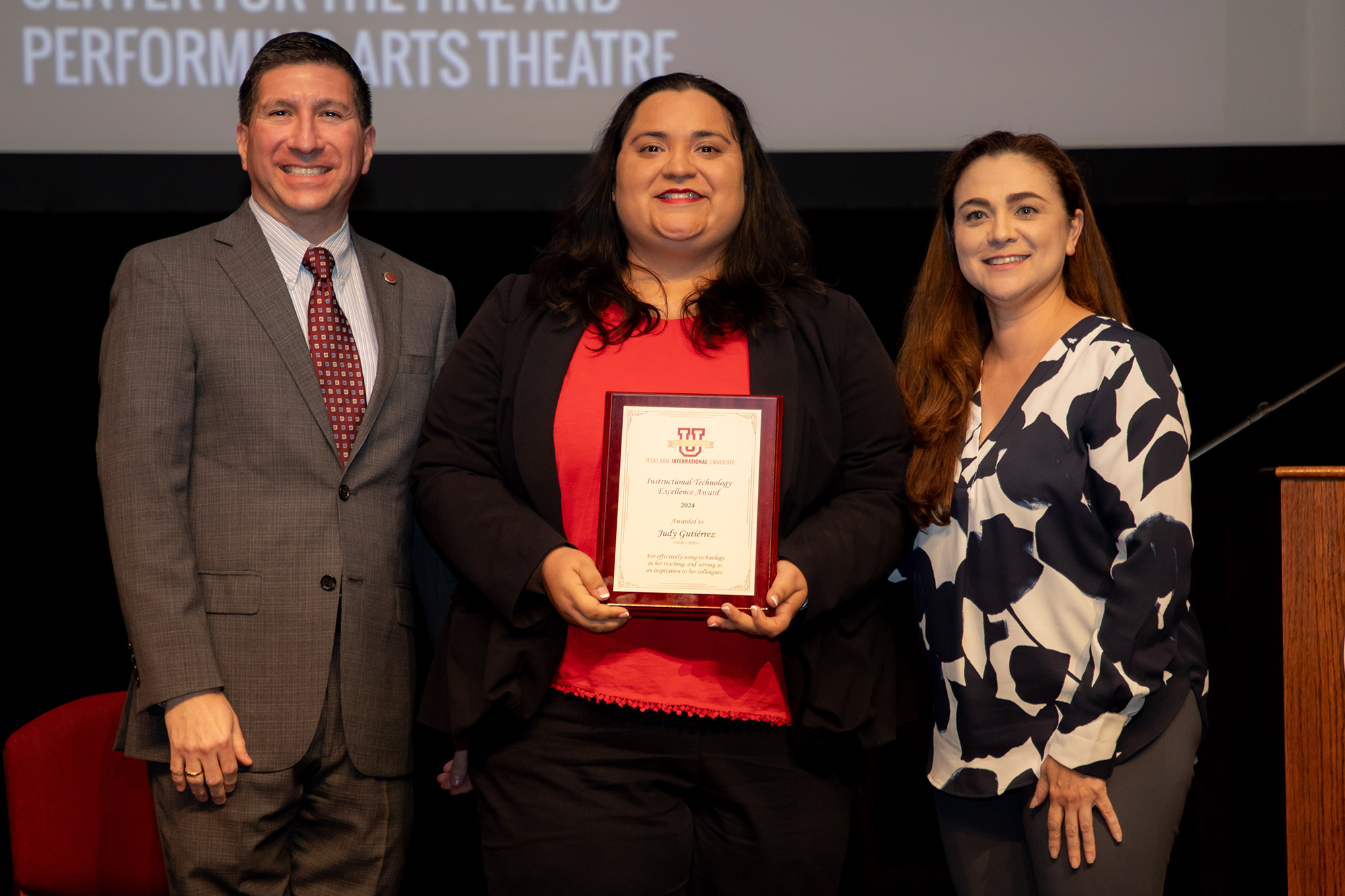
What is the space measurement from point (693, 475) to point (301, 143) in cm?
94

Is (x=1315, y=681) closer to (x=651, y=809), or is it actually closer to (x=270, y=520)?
(x=651, y=809)

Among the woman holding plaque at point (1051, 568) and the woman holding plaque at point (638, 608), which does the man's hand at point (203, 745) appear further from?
the woman holding plaque at point (1051, 568)

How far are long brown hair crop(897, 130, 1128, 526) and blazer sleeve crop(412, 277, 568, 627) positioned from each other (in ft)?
2.03

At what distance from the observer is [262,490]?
1.72 metres

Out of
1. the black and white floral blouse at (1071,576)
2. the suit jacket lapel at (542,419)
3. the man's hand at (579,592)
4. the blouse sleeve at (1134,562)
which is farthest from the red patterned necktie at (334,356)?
the blouse sleeve at (1134,562)

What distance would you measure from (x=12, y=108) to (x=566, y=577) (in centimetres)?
282

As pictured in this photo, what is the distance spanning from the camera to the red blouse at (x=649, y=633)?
60.1 inches

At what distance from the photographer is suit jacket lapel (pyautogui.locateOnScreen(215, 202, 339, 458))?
1.75 meters

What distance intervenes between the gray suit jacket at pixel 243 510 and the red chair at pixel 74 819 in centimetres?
59

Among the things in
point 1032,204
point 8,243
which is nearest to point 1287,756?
point 1032,204

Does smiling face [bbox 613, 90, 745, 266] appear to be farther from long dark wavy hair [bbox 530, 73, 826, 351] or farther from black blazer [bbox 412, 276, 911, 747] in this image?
black blazer [bbox 412, 276, 911, 747]

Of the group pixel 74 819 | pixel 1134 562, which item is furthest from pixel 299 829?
pixel 1134 562

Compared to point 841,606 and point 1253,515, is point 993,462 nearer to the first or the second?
point 841,606

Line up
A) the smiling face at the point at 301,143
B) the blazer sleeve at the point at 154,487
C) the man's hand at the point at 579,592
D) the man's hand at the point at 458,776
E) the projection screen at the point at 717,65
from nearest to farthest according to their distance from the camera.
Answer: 1. the man's hand at the point at 579,592
2. the blazer sleeve at the point at 154,487
3. the smiling face at the point at 301,143
4. the man's hand at the point at 458,776
5. the projection screen at the point at 717,65
